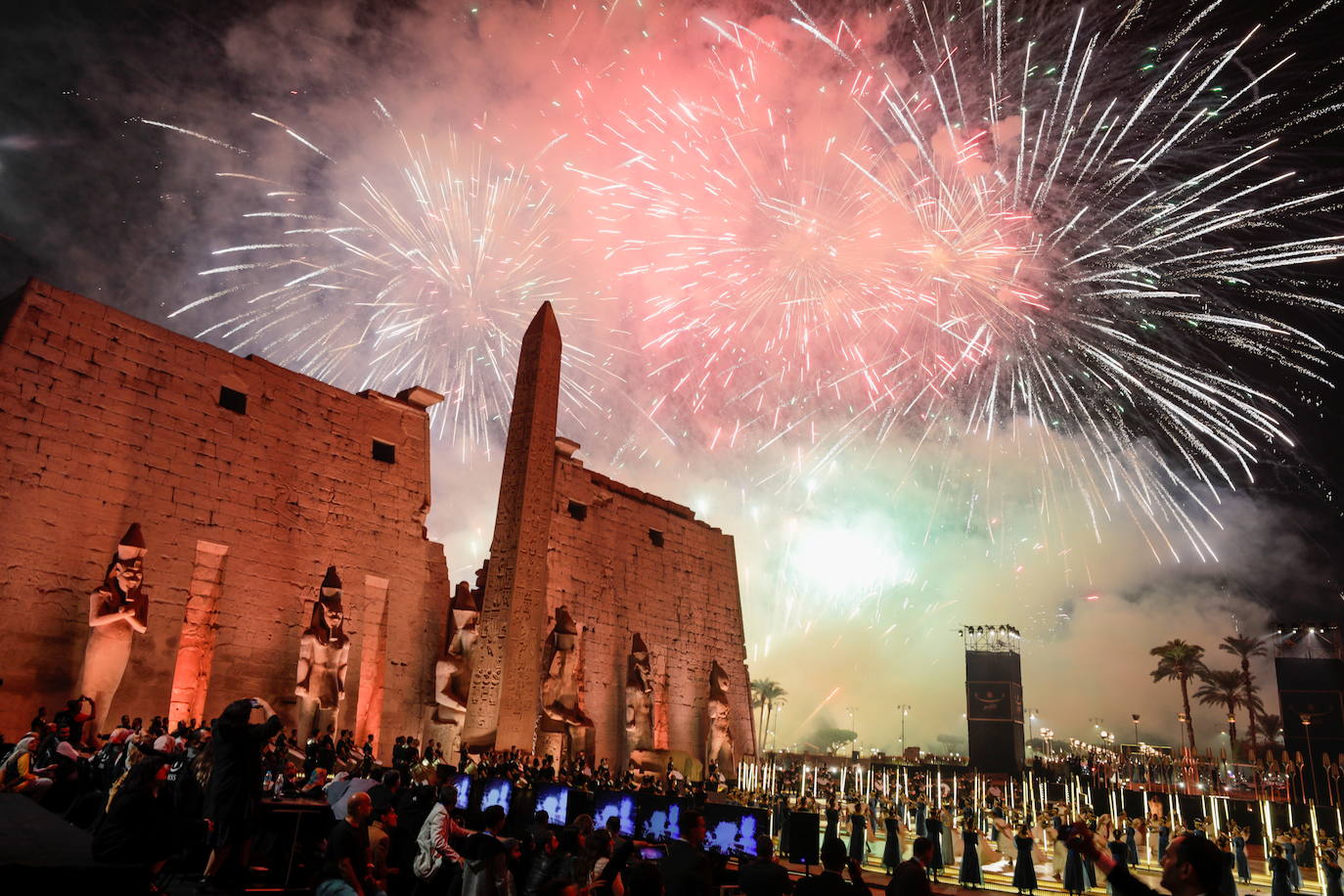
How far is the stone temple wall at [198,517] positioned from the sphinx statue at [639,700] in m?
5.26

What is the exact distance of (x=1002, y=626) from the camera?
3488 centimetres

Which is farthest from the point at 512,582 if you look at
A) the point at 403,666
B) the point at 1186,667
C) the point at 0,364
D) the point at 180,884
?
the point at 1186,667

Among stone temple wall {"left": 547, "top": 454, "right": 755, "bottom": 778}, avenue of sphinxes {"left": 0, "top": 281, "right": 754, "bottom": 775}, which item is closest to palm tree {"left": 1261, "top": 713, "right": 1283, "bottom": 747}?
stone temple wall {"left": 547, "top": 454, "right": 755, "bottom": 778}

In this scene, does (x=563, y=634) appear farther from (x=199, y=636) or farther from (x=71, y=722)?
(x=71, y=722)

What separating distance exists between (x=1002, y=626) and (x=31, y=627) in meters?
33.8

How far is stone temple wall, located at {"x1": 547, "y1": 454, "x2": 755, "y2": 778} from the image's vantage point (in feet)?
67.9

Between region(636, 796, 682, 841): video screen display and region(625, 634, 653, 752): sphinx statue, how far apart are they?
43.0 feet

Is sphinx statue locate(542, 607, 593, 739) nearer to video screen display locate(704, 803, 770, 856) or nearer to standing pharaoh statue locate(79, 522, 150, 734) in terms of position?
standing pharaoh statue locate(79, 522, 150, 734)

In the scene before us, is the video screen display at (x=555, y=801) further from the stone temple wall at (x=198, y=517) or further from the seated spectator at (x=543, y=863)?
the stone temple wall at (x=198, y=517)

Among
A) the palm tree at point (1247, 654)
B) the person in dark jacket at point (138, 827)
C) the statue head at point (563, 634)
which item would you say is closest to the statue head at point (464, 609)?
the statue head at point (563, 634)

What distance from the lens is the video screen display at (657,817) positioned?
685cm

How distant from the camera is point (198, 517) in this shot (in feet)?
46.2

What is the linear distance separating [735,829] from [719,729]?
55.1 ft

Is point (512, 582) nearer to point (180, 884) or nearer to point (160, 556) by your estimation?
point (160, 556)
